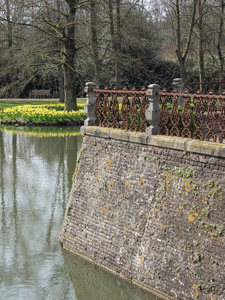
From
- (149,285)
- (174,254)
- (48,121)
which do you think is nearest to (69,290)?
(149,285)

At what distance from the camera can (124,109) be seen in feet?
28.8

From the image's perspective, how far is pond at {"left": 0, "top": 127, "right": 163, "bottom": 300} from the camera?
7.84 meters

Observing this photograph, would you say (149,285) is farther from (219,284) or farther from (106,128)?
(106,128)

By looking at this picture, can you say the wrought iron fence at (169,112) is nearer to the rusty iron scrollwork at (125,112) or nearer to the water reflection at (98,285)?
the rusty iron scrollwork at (125,112)

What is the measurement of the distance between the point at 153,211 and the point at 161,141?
1115mm

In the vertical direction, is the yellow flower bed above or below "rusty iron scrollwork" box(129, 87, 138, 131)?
below

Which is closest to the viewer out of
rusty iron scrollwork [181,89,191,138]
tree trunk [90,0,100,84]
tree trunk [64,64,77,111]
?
rusty iron scrollwork [181,89,191,138]

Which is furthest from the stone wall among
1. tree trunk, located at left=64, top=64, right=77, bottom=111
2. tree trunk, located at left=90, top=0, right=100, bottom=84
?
tree trunk, located at left=64, top=64, right=77, bottom=111

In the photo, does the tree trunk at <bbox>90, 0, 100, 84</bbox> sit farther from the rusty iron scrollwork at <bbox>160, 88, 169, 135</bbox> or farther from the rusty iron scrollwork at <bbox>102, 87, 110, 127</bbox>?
the rusty iron scrollwork at <bbox>160, 88, 169, 135</bbox>

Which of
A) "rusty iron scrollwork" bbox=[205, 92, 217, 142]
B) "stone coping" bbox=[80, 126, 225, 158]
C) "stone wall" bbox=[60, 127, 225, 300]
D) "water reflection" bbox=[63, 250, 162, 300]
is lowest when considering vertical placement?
"water reflection" bbox=[63, 250, 162, 300]

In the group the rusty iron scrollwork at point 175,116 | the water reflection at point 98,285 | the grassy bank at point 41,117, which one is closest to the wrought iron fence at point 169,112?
the rusty iron scrollwork at point 175,116

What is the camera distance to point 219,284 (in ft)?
21.2

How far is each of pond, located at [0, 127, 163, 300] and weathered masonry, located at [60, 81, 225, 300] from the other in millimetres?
307

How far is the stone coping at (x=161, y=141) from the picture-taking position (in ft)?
22.2
